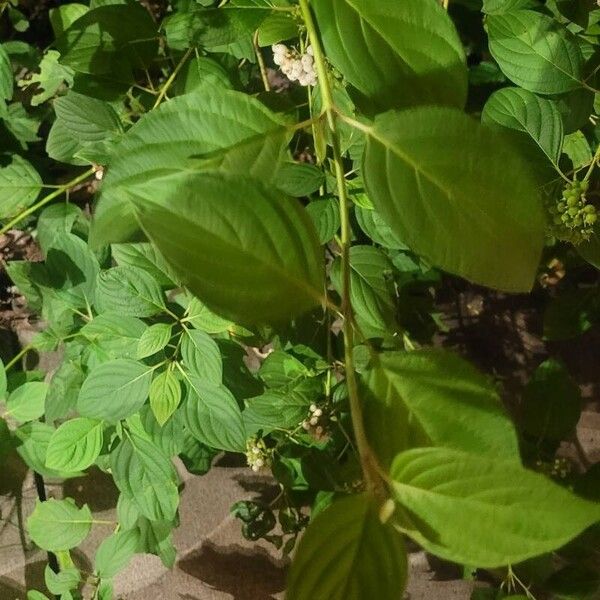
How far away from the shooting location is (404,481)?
13.5 inches

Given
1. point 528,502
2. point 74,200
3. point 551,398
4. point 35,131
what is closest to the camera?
point 528,502

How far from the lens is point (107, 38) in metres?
0.70

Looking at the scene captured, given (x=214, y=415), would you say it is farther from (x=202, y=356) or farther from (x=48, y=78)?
(x=48, y=78)

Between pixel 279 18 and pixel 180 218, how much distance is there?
0.37 metres

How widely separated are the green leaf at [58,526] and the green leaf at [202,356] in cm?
39

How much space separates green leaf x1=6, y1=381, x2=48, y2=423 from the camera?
0.80 m

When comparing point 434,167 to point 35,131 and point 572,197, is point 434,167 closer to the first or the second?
point 572,197

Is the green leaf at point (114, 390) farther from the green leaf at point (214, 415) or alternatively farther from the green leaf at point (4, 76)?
the green leaf at point (4, 76)

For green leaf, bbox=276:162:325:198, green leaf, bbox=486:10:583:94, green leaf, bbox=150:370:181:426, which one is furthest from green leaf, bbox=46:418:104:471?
green leaf, bbox=486:10:583:94

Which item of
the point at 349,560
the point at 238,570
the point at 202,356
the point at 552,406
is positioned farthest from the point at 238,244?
the point at 238,570

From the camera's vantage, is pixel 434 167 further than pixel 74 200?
No

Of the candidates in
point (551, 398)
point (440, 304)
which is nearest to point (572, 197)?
point (551, 398)

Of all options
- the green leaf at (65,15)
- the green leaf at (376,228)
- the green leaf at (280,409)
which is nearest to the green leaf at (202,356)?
the green leaf at (280,409)

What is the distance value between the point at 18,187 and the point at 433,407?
0.67 metres
